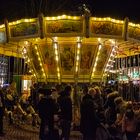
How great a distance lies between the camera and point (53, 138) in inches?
473

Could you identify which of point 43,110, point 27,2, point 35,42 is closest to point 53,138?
point 43,110

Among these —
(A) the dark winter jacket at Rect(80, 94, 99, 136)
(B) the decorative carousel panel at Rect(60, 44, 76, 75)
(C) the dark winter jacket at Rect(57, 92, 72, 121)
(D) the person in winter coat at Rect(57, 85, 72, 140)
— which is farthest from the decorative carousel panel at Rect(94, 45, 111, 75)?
(A) the dark winter jacket at Rect(80, 94, 99, 136)

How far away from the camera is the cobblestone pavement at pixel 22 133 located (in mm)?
14602

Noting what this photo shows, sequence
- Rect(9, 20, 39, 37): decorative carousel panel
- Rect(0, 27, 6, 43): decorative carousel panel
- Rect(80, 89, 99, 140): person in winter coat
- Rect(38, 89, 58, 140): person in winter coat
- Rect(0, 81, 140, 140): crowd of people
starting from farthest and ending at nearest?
1. Rect(0, 27, 6, 43): decorative carousel panel
2. Rect(9, 20, 39, 37): decorative carousel panel
3. Rect(38, 89, 58, 140): person in winter coat
4. Rect(80, 89, 99, 140): person in winter coat
5. Rect(0, 81, 140, 140): crowd of people

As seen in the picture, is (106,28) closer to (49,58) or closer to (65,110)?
(49,58)

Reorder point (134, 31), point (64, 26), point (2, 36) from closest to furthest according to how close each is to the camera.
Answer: point (64, 26) → point (134, 31) → point (2, 36)

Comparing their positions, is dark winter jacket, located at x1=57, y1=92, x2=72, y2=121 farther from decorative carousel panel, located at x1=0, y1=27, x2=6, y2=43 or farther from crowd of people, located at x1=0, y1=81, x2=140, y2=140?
decorative carousel panel, located at x1=0, y1=27, x2=6, y2=43

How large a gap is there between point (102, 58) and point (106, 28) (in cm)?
321

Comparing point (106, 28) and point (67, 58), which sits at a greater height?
point (106, 28)

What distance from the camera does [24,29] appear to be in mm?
17469

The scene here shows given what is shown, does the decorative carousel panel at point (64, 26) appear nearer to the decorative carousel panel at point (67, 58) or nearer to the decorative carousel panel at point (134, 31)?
the decorative carousel panel at point (67, 58)

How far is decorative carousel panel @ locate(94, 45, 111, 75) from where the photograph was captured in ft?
63.9

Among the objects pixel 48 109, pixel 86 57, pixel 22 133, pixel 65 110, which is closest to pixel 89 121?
pixel 65 110

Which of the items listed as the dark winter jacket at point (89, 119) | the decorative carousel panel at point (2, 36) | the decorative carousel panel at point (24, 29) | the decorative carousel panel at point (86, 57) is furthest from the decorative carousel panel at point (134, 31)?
the dark winter jacket at point (89, 119)
